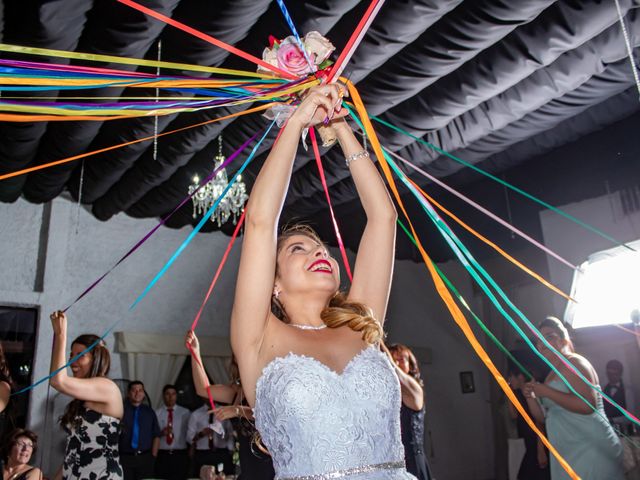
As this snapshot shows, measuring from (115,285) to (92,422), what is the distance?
428cm

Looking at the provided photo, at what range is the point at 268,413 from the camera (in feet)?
4.90

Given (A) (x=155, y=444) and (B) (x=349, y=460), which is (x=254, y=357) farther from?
(A) (x=155, y=444)

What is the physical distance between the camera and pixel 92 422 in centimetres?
324

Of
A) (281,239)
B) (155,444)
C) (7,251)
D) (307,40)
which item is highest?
(7,251)

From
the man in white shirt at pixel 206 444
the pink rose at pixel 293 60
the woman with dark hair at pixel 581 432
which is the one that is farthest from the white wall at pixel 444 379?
the pink rose at pixel 293 60

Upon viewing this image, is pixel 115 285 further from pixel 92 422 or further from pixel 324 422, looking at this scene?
pixel 324 422

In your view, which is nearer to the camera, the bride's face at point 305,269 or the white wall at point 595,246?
the bride's face at point 305,269

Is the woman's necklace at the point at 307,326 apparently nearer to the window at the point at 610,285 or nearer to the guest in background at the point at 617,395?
the window at the point at 610,285

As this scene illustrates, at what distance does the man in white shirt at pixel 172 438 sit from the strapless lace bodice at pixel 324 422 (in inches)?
229

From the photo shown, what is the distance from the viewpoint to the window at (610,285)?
4.18 m

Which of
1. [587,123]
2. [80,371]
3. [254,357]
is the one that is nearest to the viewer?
[254,357]

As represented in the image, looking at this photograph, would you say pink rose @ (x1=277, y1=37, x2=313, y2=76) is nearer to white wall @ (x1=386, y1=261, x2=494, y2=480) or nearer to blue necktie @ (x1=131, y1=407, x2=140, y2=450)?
blue necktie @ (x1=131, y1=407, x2=140, y2=450)

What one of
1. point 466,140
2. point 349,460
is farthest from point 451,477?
point 349,460

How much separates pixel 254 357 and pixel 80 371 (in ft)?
6.92
